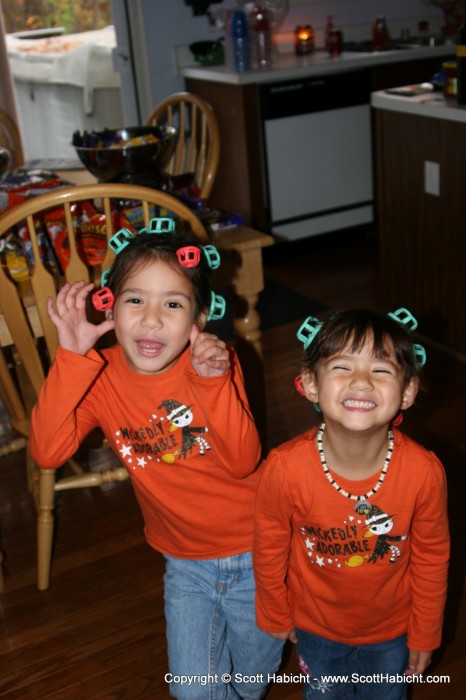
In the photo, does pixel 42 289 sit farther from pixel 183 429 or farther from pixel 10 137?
pixel 10 137

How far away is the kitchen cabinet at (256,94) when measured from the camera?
3.70 m

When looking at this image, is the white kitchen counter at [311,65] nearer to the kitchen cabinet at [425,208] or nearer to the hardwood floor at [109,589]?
the kitchen cabinet at [425,208]

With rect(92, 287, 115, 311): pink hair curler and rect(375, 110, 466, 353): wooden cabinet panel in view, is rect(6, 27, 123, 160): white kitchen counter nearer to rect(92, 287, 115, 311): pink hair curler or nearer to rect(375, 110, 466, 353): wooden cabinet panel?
rect(375, 110, 466, 353): wooden cabinet panel

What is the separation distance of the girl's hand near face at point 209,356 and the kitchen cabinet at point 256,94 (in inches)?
103

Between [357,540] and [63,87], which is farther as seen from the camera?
[63,87]

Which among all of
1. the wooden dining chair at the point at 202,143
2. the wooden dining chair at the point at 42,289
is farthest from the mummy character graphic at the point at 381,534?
the wooden dining chair at the point at 202,143

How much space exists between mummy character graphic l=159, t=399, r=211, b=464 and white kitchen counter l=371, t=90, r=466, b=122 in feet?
5.45

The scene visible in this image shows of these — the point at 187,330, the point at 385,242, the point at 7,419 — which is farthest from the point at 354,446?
the point at 385,242

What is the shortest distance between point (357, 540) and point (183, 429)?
36cm

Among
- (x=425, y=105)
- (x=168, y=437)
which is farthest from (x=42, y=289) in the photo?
(x=425, y=105)

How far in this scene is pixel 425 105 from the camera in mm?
2721

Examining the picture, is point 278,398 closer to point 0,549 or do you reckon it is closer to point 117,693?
point 0,549

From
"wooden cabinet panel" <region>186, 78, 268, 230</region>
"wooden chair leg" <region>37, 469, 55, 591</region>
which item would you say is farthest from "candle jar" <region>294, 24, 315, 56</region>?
"wooden chair leg" <region>37, 469, 55, 591</region>

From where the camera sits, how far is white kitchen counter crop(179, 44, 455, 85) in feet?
12.1
